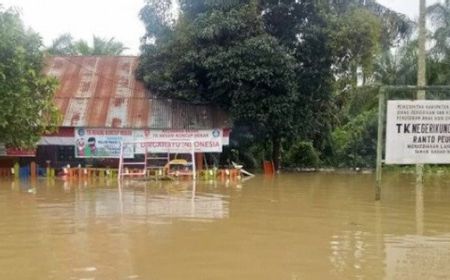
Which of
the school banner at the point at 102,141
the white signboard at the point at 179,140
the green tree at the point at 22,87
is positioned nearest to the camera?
the green tree at the point at 22,87

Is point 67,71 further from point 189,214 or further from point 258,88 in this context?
point 189,214

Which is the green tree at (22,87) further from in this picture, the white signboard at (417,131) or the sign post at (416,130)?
the white signboard at (417,131)

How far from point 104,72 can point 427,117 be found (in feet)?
53.9

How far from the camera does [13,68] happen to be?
1772cm

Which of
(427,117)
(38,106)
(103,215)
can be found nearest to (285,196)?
(427,117)

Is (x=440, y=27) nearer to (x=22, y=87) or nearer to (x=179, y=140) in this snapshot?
(x=179, y=140)

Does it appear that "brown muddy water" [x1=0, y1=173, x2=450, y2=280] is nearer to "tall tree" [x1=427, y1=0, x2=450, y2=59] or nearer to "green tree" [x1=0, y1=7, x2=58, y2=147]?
"green tree" [x1=0, y1=7, x2=58, y2=147]

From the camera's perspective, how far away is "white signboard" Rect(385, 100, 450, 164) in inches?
487

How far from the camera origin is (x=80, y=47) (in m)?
34.7

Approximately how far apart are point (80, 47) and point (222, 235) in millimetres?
28593

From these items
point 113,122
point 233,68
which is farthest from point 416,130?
point 113,122

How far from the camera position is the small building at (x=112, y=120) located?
21.5m

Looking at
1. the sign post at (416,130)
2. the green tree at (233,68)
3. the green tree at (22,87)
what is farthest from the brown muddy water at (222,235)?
the green tree at (233,68)

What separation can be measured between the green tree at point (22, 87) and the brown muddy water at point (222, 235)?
416 cm
